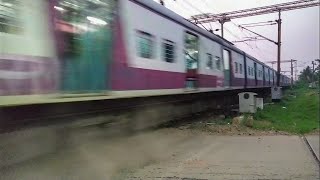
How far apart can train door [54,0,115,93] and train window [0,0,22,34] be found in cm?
86

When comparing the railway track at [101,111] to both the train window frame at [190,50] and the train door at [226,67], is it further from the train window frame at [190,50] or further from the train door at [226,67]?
the train door at [226,67]

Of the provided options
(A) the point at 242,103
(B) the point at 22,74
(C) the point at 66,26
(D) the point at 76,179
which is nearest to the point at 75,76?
(C) the point at 66,26

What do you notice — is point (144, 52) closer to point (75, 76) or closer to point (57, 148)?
point (75, 76)

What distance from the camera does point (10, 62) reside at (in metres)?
6.54

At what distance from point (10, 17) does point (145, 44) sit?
4.76 metres

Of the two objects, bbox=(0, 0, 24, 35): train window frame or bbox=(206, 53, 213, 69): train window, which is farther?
bbox=(206, 53, 213, 69): train window

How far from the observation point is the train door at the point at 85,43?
7.80 m

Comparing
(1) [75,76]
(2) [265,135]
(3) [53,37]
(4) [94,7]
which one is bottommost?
(2) [265,135]

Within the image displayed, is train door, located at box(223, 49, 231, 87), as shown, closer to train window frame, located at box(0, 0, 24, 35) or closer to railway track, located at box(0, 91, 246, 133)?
railway track, located at box(0, 91, 246, 133)

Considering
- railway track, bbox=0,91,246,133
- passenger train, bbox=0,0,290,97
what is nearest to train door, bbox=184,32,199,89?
passenger train, bbox=0,0,290,97

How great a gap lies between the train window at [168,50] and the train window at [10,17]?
591 centimetres

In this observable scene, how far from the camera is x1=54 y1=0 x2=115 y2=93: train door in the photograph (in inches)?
307

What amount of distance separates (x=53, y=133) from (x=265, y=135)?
6.10 meters

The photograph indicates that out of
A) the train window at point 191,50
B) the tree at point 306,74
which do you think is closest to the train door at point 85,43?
the train window at point 191,50
